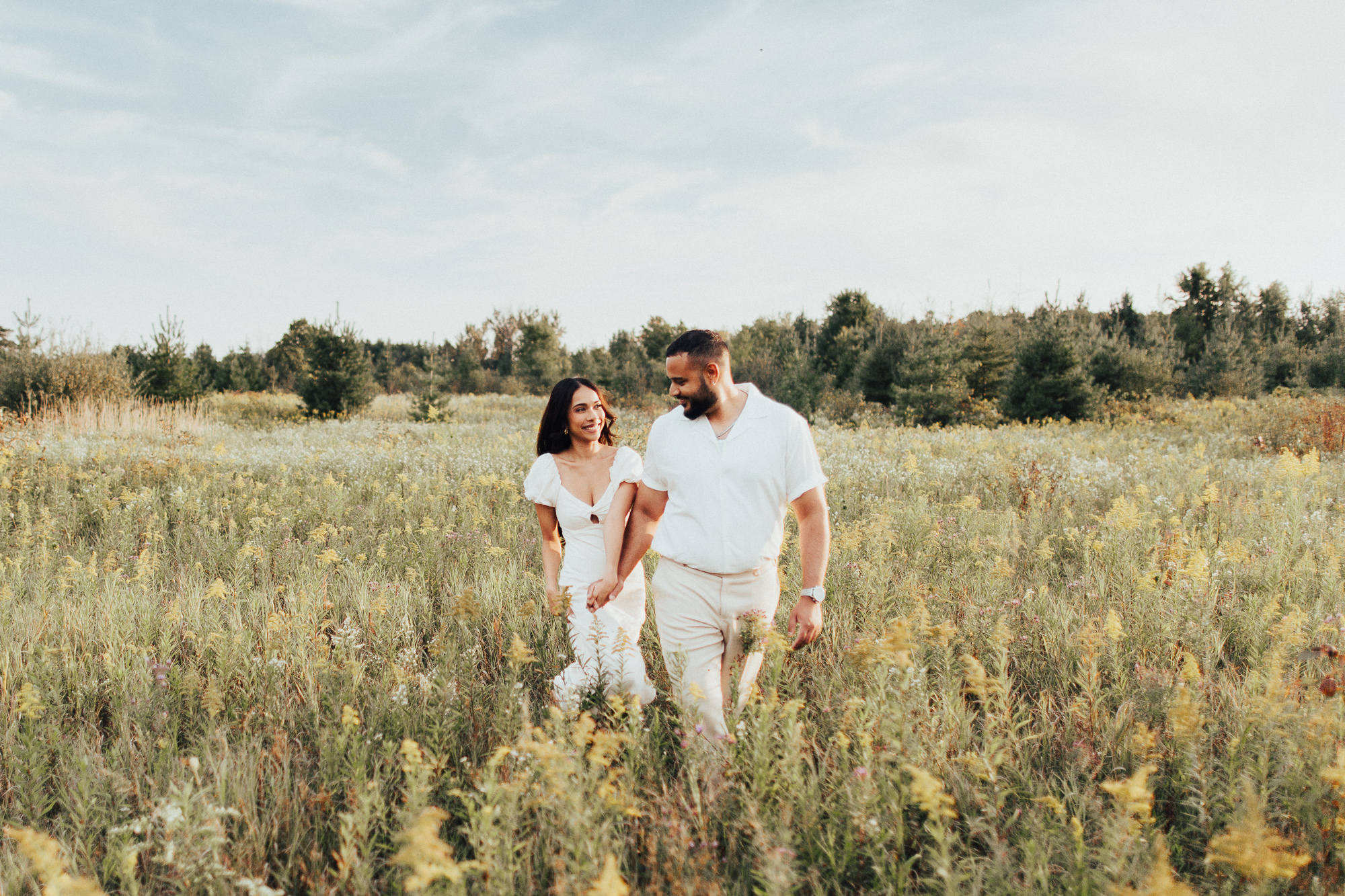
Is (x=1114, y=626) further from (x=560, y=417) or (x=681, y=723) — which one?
(x=560, y=417)

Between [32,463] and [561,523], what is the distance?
29.5 ft

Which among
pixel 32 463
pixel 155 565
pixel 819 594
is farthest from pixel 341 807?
pixel 32 463

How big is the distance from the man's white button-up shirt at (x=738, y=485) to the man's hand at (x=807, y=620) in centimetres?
24

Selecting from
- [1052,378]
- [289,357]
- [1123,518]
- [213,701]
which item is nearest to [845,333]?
[1052,378]

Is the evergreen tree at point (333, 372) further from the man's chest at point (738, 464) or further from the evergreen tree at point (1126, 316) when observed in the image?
the evergreen tree at point (1126, 316)

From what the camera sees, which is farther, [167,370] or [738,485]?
[167,370]

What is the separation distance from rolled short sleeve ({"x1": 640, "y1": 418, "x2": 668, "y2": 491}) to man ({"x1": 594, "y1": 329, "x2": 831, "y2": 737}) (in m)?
0.04

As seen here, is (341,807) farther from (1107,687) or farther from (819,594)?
(1107,687)

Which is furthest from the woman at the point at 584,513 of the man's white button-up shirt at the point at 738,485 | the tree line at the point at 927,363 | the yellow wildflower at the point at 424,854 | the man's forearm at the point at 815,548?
the tree line at the point at 927,363

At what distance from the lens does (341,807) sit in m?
2.47

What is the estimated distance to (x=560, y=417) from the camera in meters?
3.67

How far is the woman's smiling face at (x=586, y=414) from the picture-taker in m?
3.54

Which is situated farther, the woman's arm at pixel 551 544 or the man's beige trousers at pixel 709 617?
the woman's arm at pixel 551 544

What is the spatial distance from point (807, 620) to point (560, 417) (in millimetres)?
1771
